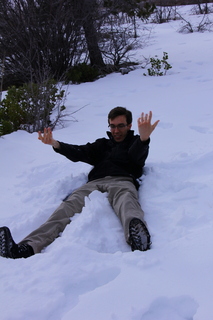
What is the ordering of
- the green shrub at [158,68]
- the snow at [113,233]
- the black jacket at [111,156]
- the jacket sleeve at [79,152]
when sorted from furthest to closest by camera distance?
the green shrub at [158,68], the jacket sleeve at [79,152], the black jacket at [111,156], the snow at [113,233]

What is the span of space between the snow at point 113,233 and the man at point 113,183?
10cm

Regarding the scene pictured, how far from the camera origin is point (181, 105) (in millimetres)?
5465

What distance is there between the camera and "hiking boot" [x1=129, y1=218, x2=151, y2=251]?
6.56 feet

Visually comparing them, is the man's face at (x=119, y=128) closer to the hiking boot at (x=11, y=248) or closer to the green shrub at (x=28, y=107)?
the hiking boot at (x=11, y=248)

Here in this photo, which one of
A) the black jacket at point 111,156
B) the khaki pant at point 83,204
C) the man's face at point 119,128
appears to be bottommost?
the khaki pant at point 83,204

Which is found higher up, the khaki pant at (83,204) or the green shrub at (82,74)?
the green shrub at (82,74)

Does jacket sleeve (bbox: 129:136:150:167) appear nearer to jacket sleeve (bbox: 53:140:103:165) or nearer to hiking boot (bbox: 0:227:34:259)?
jacket sleeve (bbox: 53:140:103:165)

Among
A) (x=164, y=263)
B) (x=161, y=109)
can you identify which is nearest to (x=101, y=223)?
(x=164, y=263)

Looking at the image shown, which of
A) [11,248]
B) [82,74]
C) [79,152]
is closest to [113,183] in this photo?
[79,152]

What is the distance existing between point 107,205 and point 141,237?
636 mm

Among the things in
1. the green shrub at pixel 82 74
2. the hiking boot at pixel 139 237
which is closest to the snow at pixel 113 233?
the hiking boot at pixel 139 237

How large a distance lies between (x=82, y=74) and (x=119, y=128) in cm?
569

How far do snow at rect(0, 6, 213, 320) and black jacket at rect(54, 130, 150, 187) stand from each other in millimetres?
206

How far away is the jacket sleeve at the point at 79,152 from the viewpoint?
302cm
